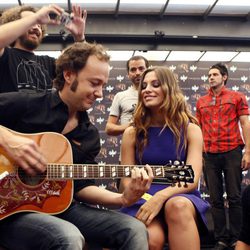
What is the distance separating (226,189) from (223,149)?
17.2 inches

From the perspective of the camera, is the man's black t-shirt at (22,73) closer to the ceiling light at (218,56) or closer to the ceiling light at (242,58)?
the ceiling light at (218,56)

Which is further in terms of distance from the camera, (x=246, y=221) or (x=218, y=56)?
(x=218, y=56)

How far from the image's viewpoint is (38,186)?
164cm

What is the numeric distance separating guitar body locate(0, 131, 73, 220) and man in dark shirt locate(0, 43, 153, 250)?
0.09ft

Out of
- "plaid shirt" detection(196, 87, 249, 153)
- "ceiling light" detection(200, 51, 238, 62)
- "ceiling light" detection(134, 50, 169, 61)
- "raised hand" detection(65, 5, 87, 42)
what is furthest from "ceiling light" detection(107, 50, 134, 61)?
"raised hand" detection(65, 5, 87, 42)

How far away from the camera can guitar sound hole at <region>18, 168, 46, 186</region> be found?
63.6 inches

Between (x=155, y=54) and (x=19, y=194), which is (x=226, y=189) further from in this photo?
(x=155, y=54)

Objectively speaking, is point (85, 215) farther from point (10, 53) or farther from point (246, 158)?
point (246, 158)

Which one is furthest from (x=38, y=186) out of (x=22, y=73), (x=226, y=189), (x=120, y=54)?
(x=120, y=54)

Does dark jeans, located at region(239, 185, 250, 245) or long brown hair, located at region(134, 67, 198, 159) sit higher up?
long brown hair, located at region(134, 67, 198, 159)

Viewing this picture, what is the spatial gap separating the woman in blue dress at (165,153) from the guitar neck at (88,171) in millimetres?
207

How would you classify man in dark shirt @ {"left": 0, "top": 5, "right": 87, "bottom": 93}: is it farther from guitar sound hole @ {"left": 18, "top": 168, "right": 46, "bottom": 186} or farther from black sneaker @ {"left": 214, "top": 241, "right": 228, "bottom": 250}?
black sneaker @ {"left": 214, "top": 241, "right": 228, "bottom": 250}

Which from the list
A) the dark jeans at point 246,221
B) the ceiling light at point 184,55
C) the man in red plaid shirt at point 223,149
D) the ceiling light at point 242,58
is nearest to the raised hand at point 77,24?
the dark jeans at point 246,221

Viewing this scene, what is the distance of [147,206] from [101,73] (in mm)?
696
